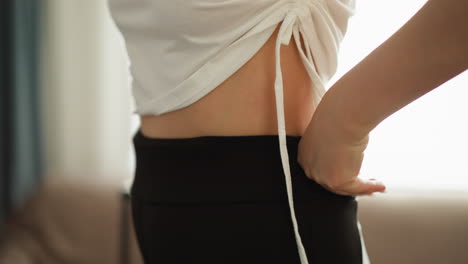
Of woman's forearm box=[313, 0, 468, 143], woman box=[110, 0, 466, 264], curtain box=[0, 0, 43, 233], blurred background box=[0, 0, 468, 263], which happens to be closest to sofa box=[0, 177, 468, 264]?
blurred background box=[0, 0, 468, 263]

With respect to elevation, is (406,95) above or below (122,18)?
below

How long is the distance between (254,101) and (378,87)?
5.9 inches

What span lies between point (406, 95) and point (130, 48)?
1.22 ft

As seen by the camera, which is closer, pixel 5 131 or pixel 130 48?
pixel 130 48

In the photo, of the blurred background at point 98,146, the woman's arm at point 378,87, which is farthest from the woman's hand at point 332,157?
the blurred background at point 98,146

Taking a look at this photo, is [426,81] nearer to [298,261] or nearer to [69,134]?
[298,261]

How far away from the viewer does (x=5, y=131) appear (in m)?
1.93

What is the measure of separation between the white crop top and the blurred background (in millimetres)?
983

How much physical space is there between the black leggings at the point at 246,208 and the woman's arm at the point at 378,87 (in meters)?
0.03

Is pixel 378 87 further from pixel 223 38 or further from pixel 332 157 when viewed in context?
pixel 223 38

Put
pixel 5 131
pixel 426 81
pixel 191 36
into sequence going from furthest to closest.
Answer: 1. pixel 5 131
2. pixel 191 36
3. pixel 426 81

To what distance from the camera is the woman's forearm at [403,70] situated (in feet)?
1.27

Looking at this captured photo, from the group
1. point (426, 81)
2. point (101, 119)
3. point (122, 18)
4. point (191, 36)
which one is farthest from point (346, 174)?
point (101, 119)

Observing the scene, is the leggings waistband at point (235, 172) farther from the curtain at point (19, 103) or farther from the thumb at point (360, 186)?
the curtain at point (19, 103)
